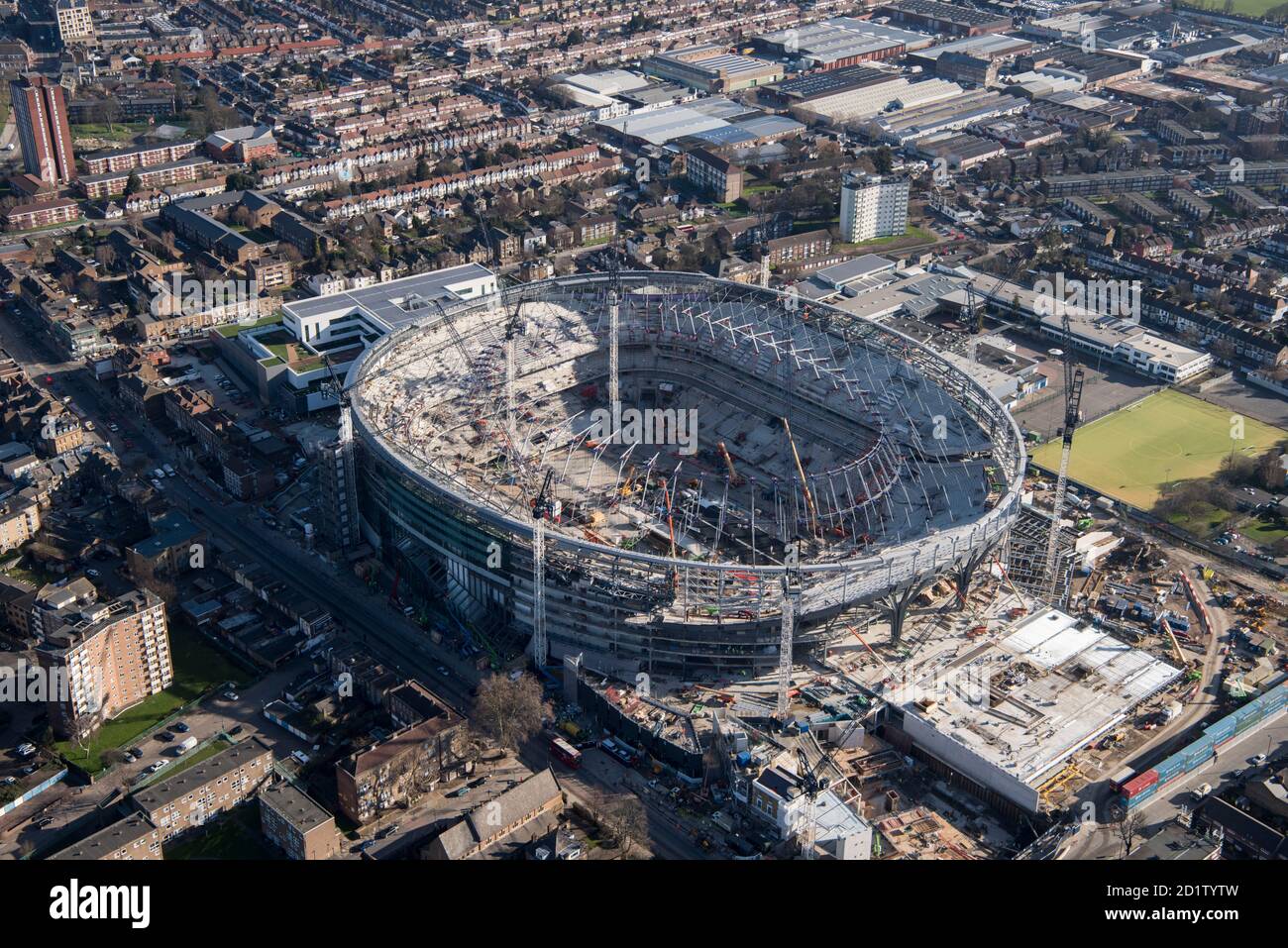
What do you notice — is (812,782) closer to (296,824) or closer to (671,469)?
(296,824)

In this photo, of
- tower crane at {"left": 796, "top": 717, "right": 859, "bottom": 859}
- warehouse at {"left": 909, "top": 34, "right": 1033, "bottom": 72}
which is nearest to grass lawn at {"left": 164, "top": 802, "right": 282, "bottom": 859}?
tower crane at {"left": 796, "top": 717, "right": 859, "bottom": 859}

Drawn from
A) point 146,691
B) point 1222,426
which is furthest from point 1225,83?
point 146,691

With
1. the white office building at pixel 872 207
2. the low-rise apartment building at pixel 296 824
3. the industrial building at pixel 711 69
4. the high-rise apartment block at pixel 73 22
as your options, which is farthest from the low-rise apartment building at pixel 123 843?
the high-rise apartment block at pixel 73 22

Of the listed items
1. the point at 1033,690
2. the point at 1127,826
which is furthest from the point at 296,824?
the point at 1127,826

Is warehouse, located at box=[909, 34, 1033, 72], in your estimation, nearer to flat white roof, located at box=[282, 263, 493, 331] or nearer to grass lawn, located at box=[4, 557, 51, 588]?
flat white roof, located at box=[282, 263, 493, 331]

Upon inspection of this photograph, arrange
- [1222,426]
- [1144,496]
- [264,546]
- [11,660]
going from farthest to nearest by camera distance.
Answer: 1. [1222,426]
2. [1144,496]
3. [264,546]
4. [11,660]

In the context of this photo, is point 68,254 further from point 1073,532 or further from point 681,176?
point 1073,532

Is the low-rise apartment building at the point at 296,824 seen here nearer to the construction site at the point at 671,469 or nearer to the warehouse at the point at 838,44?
the construction site at the point at 671,469

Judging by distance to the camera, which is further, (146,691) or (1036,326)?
(1036,326)
